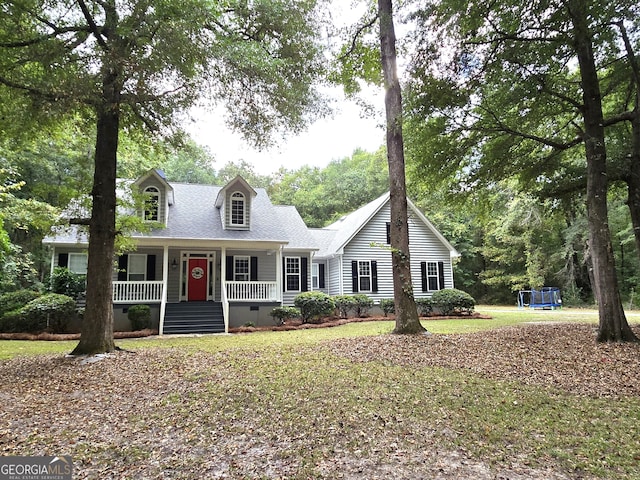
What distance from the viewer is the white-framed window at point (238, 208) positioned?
53.5ft

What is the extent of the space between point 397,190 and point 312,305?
6.98m

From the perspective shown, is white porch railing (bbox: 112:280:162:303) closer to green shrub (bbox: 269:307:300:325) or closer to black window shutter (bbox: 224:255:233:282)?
black window shutter (bbox: 224:255:233:282)

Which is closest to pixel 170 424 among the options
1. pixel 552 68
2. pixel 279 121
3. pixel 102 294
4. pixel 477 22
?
pixel 102 294

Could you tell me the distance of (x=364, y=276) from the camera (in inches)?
785

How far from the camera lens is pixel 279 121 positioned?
8.90 meters

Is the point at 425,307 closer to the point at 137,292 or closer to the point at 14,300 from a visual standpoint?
the point at 137,292

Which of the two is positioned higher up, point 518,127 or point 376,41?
point 376,41

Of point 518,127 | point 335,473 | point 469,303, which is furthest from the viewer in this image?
point 469,303

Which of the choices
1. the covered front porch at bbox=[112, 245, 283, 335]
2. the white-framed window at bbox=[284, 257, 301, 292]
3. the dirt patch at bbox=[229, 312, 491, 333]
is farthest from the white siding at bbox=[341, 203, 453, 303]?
the covered front porch at bbox=[112, 245, 283, 335]

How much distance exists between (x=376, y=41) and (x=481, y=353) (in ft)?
31.6

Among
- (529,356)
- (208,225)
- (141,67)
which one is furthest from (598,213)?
(208,225)

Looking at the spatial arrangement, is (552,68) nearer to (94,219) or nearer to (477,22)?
(477,22)

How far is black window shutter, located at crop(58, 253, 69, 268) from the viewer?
14170mm

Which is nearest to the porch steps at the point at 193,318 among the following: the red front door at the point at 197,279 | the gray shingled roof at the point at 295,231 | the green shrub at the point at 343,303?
the red front door at the point at 197,279
